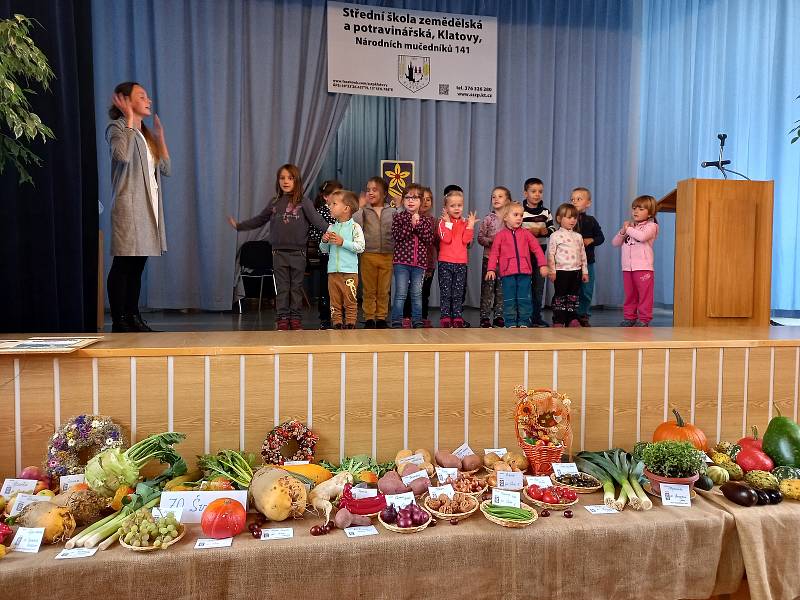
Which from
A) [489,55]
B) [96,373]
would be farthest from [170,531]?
[489,55]

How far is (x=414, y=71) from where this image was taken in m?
6.93

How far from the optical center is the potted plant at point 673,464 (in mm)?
1847

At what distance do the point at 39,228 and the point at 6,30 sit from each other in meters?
1.12

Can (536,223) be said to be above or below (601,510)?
above

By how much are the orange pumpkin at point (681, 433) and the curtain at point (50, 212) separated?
9.42 ft

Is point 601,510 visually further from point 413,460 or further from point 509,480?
point 413,460

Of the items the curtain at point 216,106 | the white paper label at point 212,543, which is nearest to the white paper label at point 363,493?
the white paper label at point 212,543

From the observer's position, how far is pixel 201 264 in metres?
6.59

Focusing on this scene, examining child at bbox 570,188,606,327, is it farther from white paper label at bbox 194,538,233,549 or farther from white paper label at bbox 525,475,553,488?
white paper label at bbox 194,538,233,549

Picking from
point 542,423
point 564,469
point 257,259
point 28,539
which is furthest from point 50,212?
point 257,259

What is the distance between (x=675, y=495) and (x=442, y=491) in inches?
26.7

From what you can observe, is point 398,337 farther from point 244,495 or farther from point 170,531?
point 170,531

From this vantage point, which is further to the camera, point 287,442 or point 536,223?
point 536,223

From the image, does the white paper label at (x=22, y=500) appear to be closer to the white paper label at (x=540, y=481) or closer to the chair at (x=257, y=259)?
the white paper label at (x=540, y=481)
